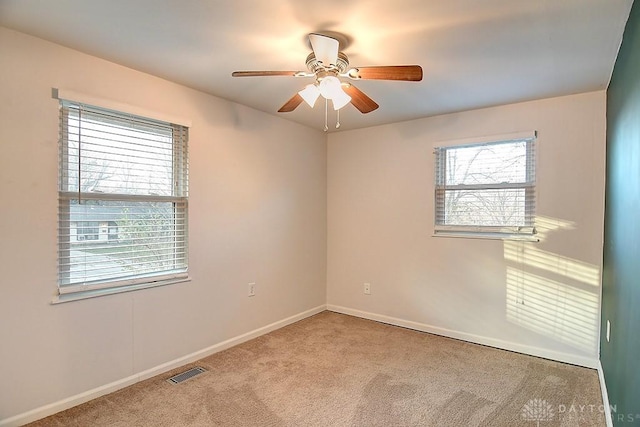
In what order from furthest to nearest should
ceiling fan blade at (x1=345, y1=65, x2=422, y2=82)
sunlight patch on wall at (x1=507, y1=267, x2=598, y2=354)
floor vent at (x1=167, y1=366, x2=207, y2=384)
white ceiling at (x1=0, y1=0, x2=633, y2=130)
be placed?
sunlight patch on wall at (x1=507, y1=267, x2=598, y2=354) < floor vent at (x1=167, y1=366, x2=207, y2=384) < ceiling fan blade at (x1=345, y1=65, x2=422, y2=82) < white ceiling at (x1=0, y1=0, x2=633, y2=130)

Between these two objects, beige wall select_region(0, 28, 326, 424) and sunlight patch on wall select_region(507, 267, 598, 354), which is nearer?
beige wall select_region(0, 28, 326, 424)

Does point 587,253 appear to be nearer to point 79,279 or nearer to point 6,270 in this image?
point 79,279

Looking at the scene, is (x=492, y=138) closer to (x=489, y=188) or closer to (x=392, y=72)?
(x=489, y=188)

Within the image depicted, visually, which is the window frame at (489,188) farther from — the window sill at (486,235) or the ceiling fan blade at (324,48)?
the ceiling fan blade at (324,48)

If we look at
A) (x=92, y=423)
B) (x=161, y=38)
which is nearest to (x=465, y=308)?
(x=92, y=423)

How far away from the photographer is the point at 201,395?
95.7 inches

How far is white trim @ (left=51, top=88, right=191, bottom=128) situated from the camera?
2.23m

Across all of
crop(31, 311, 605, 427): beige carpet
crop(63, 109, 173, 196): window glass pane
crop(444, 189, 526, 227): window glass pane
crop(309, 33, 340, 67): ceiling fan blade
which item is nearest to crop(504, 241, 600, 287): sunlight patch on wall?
crop(444, 189, 526, 227): window glass pane

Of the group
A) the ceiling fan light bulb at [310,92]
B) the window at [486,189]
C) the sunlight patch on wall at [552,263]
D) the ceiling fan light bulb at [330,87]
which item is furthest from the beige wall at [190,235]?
the sunlight patch on wall at [552,263]

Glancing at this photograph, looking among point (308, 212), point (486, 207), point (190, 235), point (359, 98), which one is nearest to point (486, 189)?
point (486, 207)

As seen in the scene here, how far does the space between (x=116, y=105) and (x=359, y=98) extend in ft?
5.53

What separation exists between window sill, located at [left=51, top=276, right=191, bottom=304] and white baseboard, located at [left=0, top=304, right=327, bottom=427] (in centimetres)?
63

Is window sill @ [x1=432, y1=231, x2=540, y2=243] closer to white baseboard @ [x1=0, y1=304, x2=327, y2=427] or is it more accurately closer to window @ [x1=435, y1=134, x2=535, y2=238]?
window @ [x1=435, y1=134, x2=535, y2=238]

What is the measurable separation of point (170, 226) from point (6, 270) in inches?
41.3
